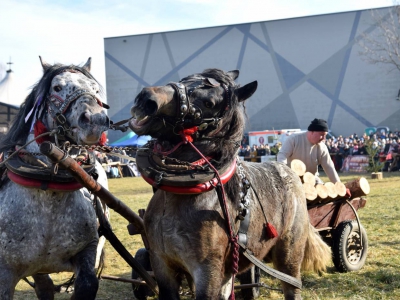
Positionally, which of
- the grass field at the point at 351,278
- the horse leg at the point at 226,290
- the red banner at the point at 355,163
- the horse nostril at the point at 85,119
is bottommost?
A: the red banner at the point at 355,163

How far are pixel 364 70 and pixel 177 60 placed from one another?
37.6 feet

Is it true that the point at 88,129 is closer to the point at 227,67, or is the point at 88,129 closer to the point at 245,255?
the point at 245,255

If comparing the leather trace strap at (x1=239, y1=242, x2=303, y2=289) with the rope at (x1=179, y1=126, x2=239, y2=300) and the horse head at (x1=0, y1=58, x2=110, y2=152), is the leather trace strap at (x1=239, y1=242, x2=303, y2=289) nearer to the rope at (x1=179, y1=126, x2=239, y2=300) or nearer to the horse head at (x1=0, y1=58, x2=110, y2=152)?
the rope at (x1=179, y1=126, x2=239, y2=300)

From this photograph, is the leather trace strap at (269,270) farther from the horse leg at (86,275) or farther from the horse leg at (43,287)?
the horse leg at (43,287)

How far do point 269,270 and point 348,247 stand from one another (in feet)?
9.26

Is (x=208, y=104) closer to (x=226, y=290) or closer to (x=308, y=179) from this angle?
(x=226, y=290)

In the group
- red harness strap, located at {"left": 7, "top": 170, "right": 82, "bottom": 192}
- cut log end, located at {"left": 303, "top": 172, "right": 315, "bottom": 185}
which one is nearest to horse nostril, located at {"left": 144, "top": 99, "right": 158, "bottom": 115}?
red harness strap, located at {"left": 7, "top": 170, "right": 82, "bottom": 192}

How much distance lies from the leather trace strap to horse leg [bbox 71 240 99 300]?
3.45 ft

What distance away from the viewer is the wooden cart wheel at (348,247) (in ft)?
19.6

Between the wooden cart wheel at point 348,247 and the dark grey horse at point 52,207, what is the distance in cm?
302

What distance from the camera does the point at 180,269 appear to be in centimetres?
339

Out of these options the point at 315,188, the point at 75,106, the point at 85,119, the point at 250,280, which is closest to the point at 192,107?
the point at 85,119

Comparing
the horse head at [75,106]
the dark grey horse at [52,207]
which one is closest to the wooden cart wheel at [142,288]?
the dark grey horse at [52,207]

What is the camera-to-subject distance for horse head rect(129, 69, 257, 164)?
9.95ft
